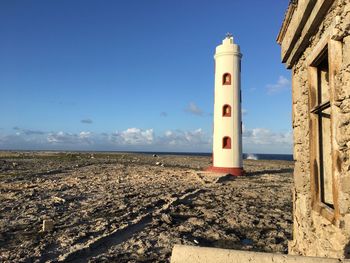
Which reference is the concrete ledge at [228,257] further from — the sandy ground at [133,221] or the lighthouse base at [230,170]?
the lighthouse base at [230,170]

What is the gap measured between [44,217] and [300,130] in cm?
778

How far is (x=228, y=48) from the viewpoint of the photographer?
78.7ft

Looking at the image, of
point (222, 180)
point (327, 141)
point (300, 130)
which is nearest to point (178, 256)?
point (327, 141)

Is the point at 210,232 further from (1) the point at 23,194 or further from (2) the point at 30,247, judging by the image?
(1) the point at 23,194

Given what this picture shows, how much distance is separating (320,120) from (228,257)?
10.4 ft

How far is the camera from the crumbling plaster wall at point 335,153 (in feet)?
13.0

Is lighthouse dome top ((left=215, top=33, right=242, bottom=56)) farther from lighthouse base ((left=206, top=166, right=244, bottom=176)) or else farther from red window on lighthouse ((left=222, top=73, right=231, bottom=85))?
lighthouse base ((left=206, top=166, right=244, bottom=176))

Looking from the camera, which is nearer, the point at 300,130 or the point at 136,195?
the point at 300,130

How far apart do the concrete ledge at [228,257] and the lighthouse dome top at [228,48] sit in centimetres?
2202

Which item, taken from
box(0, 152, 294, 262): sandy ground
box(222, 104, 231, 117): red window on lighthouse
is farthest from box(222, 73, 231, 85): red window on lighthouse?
box(0, 152, 294, 262): sandy ground

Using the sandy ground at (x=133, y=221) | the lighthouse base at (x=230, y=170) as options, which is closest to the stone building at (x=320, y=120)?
the sandy ground at (x=133, y=221)

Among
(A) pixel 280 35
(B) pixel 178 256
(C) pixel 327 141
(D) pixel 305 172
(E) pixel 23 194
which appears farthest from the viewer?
(E) pixel 23 194

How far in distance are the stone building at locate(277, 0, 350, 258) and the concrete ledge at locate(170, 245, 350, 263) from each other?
137 cm

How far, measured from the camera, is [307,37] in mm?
5438
